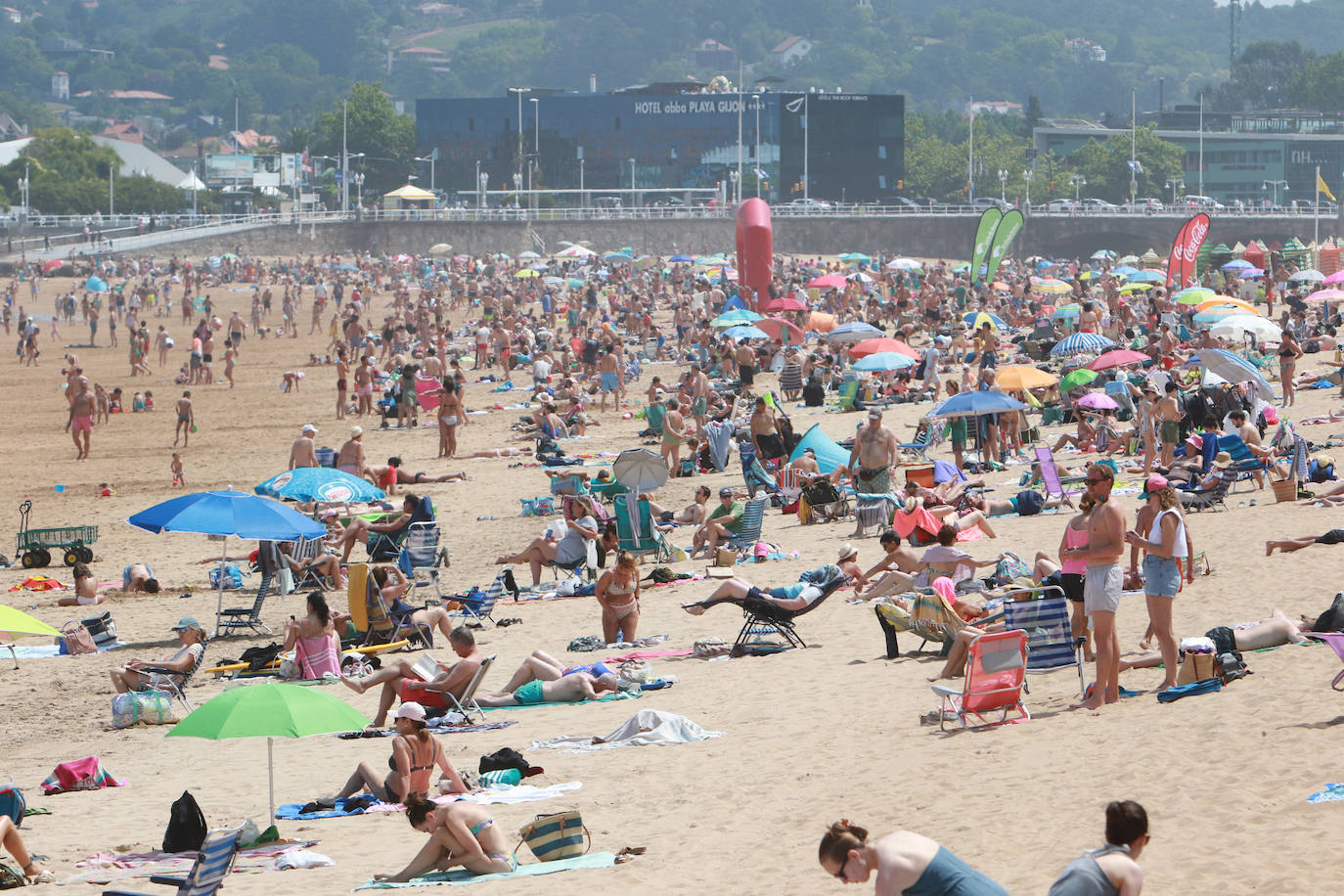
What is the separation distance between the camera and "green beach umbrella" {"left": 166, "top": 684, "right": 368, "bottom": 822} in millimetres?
6992

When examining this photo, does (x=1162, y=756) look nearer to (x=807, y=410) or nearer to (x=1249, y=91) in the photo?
(x=807, y=410)

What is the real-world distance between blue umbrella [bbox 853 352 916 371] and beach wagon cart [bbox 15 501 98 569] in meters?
9.29

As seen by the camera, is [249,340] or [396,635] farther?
[249,340]

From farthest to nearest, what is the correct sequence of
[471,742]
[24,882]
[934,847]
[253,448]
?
[253,448], [471,742], [24,882], [934,847]

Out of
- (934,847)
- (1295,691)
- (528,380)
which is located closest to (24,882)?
(934,847)

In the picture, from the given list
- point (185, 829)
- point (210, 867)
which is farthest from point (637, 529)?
point (210, 867)

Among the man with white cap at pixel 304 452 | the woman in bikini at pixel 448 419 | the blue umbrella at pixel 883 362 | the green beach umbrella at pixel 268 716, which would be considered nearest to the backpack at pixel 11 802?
the green beach umbrella at pixel 268 716

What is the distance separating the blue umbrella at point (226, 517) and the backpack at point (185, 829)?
3.78 m

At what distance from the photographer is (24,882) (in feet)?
22.0

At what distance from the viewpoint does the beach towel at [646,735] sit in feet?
27.5

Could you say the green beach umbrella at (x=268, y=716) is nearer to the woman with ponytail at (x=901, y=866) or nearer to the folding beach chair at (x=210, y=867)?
the folding beach chair at (x=210, y=867)

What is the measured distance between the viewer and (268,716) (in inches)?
278

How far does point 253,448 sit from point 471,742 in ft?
44.0

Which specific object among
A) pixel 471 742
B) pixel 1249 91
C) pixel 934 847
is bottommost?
pixel 471 742
